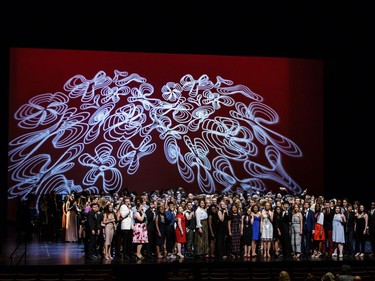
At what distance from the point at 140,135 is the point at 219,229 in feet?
28.3

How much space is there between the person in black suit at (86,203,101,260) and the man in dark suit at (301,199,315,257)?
581cm

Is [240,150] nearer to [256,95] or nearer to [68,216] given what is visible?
[256,95]

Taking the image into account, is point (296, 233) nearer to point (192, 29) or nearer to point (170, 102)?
point (192, 29)

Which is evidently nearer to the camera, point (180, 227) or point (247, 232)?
point (180, 227)

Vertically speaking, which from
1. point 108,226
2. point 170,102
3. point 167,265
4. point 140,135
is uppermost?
point 170,102

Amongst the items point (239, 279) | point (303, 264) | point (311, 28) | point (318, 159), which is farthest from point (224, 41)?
point (318, 159)

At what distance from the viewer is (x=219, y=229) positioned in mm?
18000

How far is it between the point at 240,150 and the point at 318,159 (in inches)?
135

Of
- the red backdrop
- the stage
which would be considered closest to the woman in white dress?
the stage

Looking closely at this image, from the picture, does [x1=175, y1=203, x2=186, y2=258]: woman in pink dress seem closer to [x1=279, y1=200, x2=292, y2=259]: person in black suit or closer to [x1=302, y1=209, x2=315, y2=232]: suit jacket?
[x1=279, y1=200, x2=292, y2=259]: person in black suit

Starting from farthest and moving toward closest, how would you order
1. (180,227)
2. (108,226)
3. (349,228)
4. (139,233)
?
(349,228) → (180,227) → (139,233) → (108,226)

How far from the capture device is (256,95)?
26641 mm

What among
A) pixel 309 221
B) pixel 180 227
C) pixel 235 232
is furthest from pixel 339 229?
pixel 180 227

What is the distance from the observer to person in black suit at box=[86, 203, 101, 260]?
17469mm
